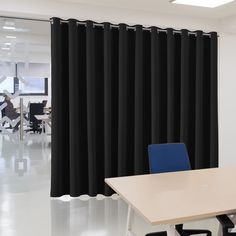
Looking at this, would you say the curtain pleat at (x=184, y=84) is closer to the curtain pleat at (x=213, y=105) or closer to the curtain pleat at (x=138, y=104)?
the curtain pleat at (x=213, y=105)

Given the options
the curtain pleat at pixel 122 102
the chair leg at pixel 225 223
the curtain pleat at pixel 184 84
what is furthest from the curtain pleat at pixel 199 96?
the chair leg at pixel 225 223

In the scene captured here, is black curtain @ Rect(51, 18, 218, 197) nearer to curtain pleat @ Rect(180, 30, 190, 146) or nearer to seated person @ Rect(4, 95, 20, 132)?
curtain pleat @ Rect(180, 30, 190, 146)

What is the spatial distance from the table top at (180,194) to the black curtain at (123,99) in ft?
5.46

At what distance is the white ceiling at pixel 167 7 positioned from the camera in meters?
3.87

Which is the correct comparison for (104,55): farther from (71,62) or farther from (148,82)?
(148,82)

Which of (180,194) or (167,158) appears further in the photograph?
(167,158)

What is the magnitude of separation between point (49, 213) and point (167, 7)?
9.89ft

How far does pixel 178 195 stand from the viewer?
2.21 m

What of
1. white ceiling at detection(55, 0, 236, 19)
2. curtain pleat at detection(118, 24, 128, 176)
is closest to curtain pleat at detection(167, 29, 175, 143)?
white ceiling at detection(55, 0, 236, 19)

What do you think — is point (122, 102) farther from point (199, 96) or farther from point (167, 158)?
point (167, 158)

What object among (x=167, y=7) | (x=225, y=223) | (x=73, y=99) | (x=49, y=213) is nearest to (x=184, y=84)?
(x=167, y=7)

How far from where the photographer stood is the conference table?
6.10 feet

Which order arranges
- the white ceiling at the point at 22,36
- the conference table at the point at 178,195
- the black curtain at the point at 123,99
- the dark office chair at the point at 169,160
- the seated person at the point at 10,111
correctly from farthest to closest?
the seated person at the point at 10,111 < the white ceiling at the point at 22,36 < the black curtain at the point at 123,99 < the dark office chair at the point at 169,160 < the conference table at the point at 178,195

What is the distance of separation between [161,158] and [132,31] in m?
2.19
